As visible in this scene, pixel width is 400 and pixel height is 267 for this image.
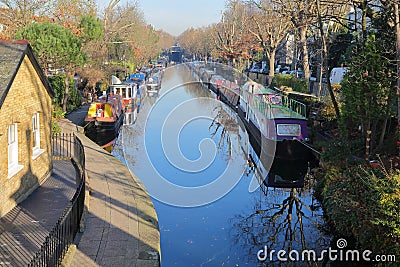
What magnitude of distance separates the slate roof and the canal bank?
3.53 m

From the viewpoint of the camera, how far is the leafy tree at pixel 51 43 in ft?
74.5

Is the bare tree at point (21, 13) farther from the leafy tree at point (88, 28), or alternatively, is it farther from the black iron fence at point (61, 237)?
the black iron fence at point (61, 237)

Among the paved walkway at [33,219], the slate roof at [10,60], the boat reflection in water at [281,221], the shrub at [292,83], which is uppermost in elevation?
the slate roof at [10,60]

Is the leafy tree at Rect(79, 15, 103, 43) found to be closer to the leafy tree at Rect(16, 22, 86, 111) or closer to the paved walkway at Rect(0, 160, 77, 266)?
the leafy tree at Rect(16, 22, 86, 111)

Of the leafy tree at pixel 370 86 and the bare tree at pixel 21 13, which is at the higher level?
the bare tree at pixel 21 13

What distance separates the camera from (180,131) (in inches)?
1129

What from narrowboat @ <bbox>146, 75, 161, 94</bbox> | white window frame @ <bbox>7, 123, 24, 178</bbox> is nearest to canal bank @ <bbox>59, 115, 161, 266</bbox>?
white window frame @ <bbox>7, 123, 24, 178</bbox>

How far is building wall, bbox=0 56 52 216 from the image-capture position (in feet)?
36.0

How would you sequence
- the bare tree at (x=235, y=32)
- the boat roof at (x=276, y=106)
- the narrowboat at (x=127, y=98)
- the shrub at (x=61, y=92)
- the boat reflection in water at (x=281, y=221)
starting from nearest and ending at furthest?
the boat reflection in water at (x=281, y=221), the boat roof at (x=276, y=106), the shrub at (x=61, y=92), the narrowboat at (x=127, y=98), the bare tree at (x=235, y=32)

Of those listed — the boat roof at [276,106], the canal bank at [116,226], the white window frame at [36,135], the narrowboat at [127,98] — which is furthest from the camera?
the narrowboat at [127,98]

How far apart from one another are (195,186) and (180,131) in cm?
1096

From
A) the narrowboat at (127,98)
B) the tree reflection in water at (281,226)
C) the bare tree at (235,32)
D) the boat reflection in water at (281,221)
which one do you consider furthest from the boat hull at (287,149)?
the bare tree at (235,32)

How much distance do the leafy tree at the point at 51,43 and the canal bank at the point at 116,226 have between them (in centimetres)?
944

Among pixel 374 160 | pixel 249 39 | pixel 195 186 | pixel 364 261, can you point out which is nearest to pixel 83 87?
pixel 249 39
